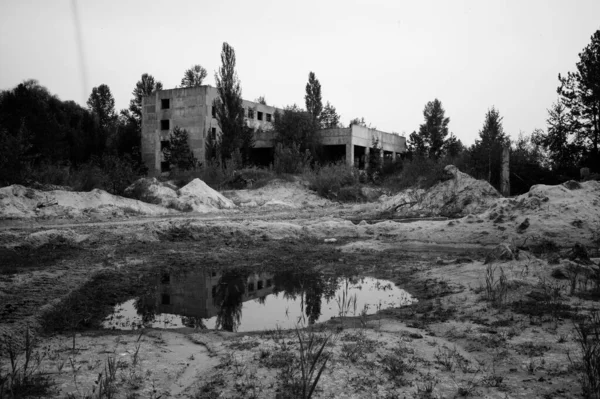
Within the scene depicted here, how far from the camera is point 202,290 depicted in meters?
5.80

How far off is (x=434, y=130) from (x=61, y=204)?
37890mm

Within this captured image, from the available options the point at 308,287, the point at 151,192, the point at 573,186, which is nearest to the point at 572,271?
the point at 308,287

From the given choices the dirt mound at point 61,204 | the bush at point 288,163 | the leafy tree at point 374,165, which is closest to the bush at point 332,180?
the bush at point 288,163

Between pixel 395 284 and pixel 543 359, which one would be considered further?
pixel 395 284

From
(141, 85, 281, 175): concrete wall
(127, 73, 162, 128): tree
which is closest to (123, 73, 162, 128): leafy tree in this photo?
(127, 73, 162, 128): tree

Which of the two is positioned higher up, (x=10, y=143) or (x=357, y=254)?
(x=10, y=143)

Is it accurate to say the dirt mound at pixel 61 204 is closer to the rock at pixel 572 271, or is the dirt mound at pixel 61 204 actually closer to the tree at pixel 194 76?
the rock at pixel 572 271

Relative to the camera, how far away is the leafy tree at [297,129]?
36.9 meters

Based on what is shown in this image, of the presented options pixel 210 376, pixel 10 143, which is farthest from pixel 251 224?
pixel 10 143

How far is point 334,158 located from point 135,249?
33.3 meters

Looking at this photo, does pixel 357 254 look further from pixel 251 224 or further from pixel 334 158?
pixel 334 158

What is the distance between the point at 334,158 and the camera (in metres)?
40.6

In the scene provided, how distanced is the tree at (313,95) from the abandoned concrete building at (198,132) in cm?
593

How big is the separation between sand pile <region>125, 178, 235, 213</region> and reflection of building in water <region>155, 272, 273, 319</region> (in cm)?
1201
